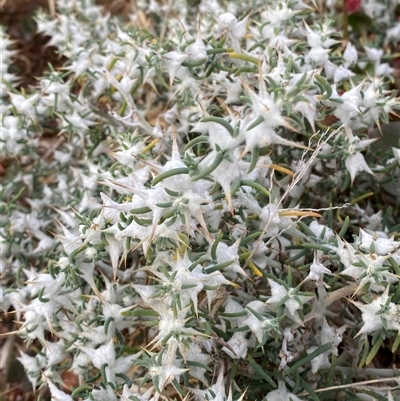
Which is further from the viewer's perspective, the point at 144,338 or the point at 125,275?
the point at 144,338

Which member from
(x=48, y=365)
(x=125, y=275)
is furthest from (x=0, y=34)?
(x=48, y=365)

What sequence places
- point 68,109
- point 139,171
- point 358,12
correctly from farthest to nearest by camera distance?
point 358,12 → point 68,109 → point 139,171

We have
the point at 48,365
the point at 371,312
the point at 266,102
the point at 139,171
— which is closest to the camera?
the point at 266,102

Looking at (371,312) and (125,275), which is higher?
(371,312)

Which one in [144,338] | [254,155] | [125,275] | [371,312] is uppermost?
[254,155]

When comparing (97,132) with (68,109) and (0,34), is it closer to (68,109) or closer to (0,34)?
(68,109)

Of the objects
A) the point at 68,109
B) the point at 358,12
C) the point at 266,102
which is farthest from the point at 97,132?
the point at 358,12
